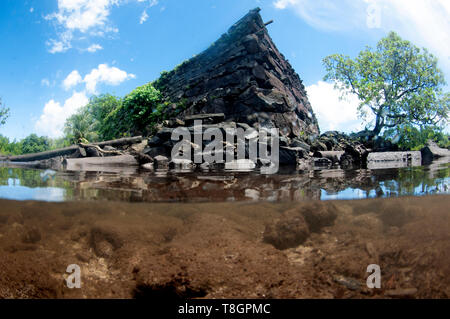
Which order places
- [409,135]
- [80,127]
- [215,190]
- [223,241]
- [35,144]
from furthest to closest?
1. [80,127]
2. [35,144]
3. [409,135]
4. [215,190]
5. [223,241]

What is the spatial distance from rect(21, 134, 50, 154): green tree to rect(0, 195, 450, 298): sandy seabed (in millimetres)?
14224

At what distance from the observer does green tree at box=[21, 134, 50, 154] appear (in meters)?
16.7

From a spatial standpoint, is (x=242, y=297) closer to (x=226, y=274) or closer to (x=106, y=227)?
(x=226, y=274)

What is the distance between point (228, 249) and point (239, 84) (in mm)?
17011

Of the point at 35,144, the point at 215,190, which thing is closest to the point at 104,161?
the point at 215,190

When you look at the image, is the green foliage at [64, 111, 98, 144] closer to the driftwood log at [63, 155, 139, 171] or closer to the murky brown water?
the driftwood log at [63, 155, 139, 171]

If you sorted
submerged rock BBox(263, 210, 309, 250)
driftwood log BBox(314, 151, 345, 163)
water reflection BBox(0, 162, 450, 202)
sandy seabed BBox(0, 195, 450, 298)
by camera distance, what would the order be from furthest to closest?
driftwood log BBox(314, 151, 345, 163) < water reflection BBox(0, 162, 450, 202) < submerged rock BBox(263, 210, 309, 250) < sandy seabed BBox(0, 195, 450, 298)

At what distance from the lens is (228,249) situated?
11.3ft

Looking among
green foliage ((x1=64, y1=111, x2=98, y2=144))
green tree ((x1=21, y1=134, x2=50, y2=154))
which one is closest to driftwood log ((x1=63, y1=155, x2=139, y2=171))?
green foliage ((x1=64, y1=111, x2=98, y2=144))

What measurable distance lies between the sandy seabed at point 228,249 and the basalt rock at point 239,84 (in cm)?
1100

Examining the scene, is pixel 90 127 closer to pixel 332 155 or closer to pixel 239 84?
pixel 239 84

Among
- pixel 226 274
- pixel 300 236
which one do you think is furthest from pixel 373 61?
pixel 226 274

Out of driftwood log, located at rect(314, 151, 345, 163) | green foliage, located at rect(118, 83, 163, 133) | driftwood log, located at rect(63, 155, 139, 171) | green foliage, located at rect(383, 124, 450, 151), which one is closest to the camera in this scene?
driftwood log, located at rect(63, 155, 139, 171)
